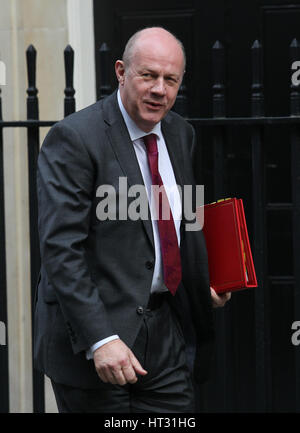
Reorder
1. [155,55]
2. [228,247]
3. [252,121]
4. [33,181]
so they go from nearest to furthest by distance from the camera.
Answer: [155,55]
[228,247]
[252,121]
[33,181]

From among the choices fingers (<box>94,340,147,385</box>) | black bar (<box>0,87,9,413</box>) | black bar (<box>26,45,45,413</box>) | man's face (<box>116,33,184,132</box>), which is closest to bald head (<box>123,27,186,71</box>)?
man's face (<box>116,33,184,132</box>)

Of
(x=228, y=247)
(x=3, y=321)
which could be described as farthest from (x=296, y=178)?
(x=3, y=321)

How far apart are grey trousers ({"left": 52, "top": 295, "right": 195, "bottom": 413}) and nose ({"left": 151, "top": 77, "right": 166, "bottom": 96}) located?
718mm

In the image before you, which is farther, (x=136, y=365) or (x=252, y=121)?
(x=252, y=121)

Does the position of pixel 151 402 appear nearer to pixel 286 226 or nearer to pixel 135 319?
pixel 135 319

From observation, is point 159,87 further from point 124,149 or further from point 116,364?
point 116,364

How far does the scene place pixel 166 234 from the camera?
3.16 m

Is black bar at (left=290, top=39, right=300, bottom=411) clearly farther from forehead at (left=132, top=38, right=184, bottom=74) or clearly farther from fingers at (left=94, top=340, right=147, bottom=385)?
fingers at (left=94, top=340, right=147, bottom=385)

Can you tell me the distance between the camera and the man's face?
3053 millimetres

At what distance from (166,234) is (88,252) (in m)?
0.26

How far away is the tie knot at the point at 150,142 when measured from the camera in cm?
321

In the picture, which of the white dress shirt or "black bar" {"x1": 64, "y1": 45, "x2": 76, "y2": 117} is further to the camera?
"black bar" {"x1": 64, "y1": 45, "x2": 76, "y2": 117}

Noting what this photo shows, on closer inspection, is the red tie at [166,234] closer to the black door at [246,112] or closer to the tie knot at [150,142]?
the tie knot at [150,142]

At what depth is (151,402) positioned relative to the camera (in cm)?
325
